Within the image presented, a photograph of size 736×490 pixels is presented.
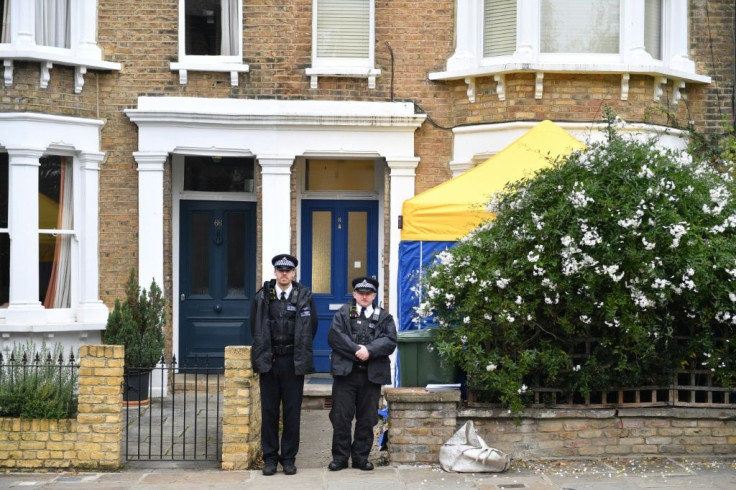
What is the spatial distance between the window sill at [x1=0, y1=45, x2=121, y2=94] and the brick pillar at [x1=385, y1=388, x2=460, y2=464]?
6325 millimetres

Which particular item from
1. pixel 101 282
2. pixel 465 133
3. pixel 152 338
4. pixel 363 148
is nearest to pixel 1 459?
pixel 152 338

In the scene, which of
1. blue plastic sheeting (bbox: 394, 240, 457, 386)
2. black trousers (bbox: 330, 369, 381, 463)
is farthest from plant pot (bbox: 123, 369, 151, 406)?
black trousers (bbox: 330, 369, 381, 463)

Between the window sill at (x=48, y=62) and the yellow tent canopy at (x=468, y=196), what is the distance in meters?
4.68

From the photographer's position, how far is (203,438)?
10.7m

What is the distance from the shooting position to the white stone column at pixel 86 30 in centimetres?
1315

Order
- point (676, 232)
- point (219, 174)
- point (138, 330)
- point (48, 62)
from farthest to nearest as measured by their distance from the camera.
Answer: point (219, 174), point (48, 62), point (138, 330), point (676, 232)

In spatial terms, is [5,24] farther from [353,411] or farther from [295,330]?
[353,411]

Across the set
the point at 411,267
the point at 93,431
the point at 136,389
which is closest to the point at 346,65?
the point at 411,267

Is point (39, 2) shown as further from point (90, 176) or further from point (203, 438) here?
point (203, 438)

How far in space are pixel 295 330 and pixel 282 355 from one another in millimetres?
257

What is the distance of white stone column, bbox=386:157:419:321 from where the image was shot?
1348 cm

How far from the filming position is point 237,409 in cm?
939

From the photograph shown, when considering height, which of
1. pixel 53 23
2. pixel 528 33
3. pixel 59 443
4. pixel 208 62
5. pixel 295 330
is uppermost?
pixel 53 23

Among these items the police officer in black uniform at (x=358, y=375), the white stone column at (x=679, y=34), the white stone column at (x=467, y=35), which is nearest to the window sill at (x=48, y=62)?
the white stone column at (x=467, y=35)
